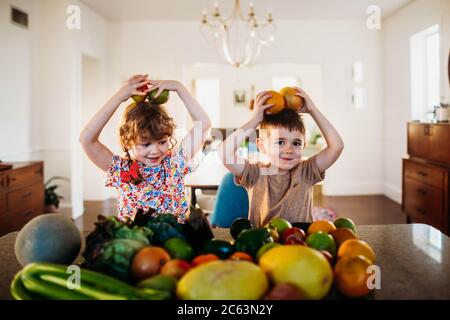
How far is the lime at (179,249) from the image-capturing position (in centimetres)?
86

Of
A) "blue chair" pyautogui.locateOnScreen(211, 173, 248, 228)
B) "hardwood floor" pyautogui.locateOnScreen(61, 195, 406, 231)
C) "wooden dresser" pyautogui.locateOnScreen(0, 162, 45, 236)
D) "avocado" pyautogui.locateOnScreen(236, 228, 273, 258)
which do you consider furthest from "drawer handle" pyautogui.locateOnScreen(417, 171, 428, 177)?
"wooden dresser" pyautogui.locateOnScreen(0, 162, 45, 236)

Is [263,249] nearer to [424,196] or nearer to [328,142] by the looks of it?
[328,142]

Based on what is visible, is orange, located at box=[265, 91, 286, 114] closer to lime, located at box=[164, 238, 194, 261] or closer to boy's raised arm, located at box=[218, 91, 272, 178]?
boy's raised arm, located at box=[218, 91, 272, 178]

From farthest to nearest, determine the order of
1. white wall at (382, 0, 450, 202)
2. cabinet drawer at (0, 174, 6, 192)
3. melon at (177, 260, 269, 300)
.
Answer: white wall at (382, 0, 450, 202), cabinet drawer at (0, 174, 6, 192), melon at (177, 260, 269, 300)

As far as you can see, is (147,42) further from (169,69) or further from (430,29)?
(430,29)

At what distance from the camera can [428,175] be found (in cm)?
393

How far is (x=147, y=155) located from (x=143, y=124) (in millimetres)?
112

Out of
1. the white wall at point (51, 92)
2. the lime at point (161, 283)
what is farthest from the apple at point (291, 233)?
the white wall at point (51, 92)

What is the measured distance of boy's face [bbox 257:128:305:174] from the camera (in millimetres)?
1524

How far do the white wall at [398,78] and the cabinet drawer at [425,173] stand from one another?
188 cm

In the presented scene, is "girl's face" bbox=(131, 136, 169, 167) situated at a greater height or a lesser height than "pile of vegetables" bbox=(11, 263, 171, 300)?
greater

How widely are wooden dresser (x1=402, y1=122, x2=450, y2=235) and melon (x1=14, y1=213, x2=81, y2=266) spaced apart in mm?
3441

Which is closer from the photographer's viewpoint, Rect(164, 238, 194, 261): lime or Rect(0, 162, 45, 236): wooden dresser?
Rect(164, 238, 194, 261): lime

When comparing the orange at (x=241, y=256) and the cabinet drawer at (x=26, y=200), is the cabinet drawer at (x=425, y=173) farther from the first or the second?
the cabinet drawer at (x=26, y=200)
